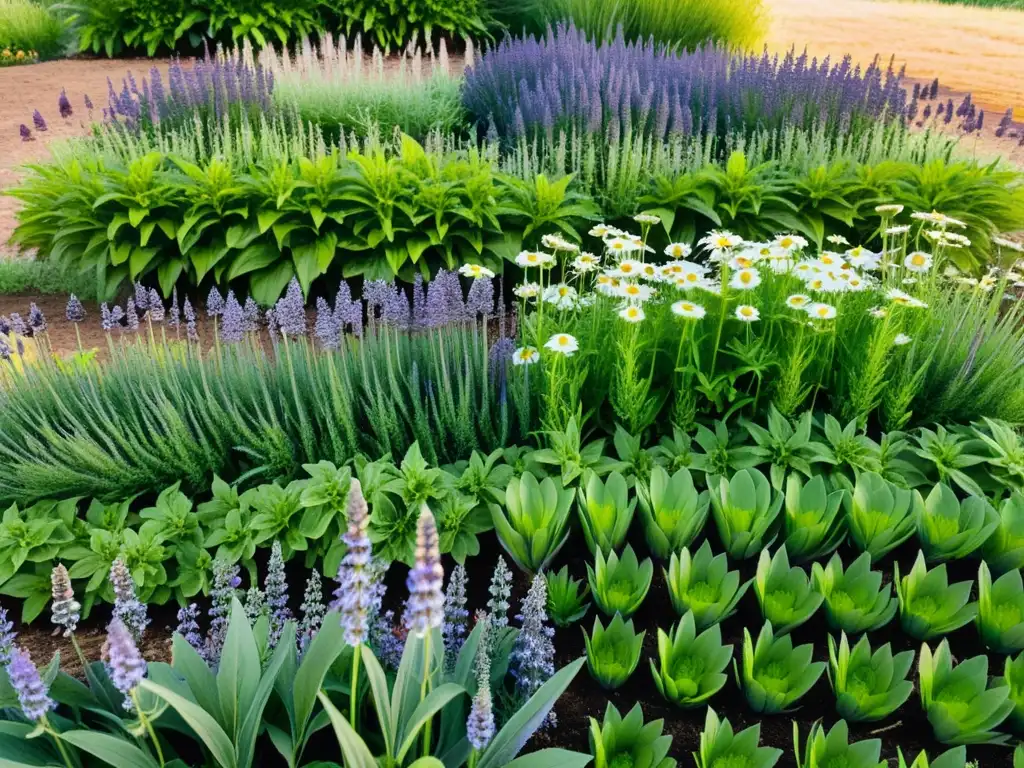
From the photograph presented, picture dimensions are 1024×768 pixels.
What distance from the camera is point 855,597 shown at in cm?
221

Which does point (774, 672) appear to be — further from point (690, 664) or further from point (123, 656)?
point (123, 656)

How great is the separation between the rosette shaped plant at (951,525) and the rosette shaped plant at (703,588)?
0.62 metres

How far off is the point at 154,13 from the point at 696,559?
11.8 m

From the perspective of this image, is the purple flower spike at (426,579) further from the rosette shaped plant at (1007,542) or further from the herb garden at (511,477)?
the rosette shaped plant at (1007,542)

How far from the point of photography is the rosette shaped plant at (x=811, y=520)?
94.7 inches

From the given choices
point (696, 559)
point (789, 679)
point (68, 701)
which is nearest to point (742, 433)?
point (696, 559)

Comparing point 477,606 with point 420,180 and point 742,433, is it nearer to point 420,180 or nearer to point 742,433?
point 742,433

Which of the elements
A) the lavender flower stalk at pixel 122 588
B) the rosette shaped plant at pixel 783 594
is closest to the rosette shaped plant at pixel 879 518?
the rosette shaped plant at pixel 783 594

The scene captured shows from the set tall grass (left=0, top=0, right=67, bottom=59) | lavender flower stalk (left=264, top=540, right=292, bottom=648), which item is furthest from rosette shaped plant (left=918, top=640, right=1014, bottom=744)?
tall grass (left=0, top=0, right=67, bottom=59)

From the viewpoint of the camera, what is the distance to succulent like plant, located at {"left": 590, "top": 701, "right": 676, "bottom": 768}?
178 cm

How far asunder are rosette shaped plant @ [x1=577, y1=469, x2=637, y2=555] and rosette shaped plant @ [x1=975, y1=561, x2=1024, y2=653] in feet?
3.18

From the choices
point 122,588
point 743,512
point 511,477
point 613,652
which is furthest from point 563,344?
point 122,588

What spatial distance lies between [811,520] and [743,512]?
22 centimetres

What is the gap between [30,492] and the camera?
109 inches
